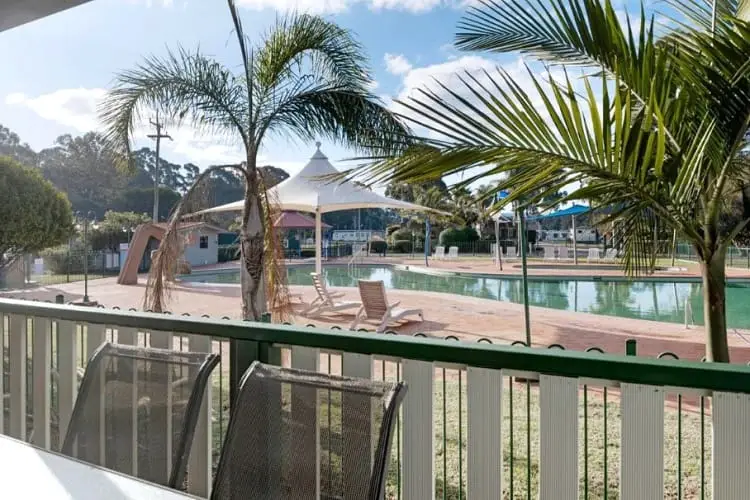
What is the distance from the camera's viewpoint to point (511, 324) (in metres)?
8.66

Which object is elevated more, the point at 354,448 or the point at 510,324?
the point at 354,448

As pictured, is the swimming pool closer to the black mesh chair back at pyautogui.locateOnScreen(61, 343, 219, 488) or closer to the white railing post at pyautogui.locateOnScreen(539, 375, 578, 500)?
the white railing post at pyautogui.locateOnScreen(539, 375, 578, 500)

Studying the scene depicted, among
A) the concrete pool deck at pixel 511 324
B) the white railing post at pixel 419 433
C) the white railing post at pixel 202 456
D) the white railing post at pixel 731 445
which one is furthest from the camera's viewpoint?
the concrete pool deck at pixel 511 324

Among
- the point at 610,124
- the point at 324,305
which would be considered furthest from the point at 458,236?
the point at 610,124

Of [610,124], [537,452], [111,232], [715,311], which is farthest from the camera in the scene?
[111,232]

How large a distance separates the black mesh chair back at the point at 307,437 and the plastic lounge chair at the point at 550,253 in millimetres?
26110

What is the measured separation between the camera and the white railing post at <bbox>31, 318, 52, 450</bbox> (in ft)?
8.28

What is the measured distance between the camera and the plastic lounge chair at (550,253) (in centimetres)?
2666

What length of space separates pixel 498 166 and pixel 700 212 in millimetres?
1354

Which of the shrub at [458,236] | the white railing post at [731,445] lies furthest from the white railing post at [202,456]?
the shrub at [458,236]

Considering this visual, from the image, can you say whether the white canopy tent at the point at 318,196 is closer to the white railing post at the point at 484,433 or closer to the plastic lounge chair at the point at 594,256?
the white railing post at the point at 484,433

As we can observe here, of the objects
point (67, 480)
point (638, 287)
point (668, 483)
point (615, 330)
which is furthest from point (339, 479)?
point (638, 287)

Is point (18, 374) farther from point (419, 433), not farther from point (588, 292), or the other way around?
point (588, 292)

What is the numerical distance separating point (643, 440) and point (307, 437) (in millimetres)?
884
